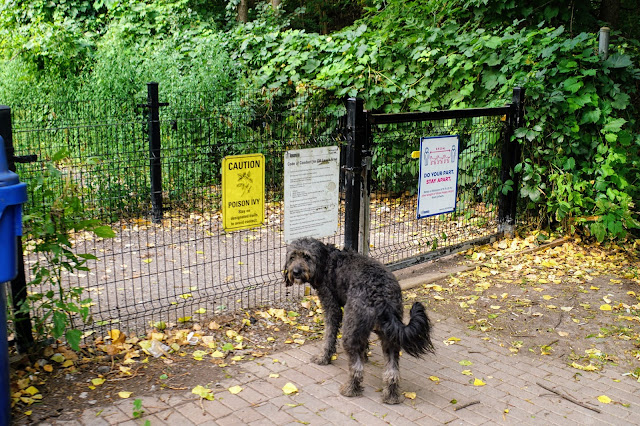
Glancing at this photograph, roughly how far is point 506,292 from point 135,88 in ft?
23.3

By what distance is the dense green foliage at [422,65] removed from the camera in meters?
7.38

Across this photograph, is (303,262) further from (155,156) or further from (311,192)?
(155,156)

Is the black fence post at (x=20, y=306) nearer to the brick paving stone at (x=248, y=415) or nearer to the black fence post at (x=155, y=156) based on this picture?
the brick paving stone at (x=248, y=415)

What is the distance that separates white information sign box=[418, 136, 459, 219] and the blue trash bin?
161 inches

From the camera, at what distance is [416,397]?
416 cm

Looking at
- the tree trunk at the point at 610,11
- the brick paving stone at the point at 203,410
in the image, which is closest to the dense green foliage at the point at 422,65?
the tree trunk at the point at 610,11

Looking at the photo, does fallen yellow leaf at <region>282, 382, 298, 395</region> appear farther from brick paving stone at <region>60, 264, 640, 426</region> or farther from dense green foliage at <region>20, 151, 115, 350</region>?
dense green foliage at <region>20, 151, 115, 350</region>

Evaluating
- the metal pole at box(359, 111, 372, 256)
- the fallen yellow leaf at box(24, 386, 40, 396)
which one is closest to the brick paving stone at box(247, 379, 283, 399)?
the fallen yellow leaf at box(24, 386, 40, 396)

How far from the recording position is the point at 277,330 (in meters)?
5.22

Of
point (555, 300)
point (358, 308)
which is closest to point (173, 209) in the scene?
point (358, 308)

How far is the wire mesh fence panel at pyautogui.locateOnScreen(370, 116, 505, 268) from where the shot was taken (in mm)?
7113

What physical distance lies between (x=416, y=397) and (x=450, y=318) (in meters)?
1.56

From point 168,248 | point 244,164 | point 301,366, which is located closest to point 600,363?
point 301,366

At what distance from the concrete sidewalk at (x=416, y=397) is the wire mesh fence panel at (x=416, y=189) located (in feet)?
7.22
